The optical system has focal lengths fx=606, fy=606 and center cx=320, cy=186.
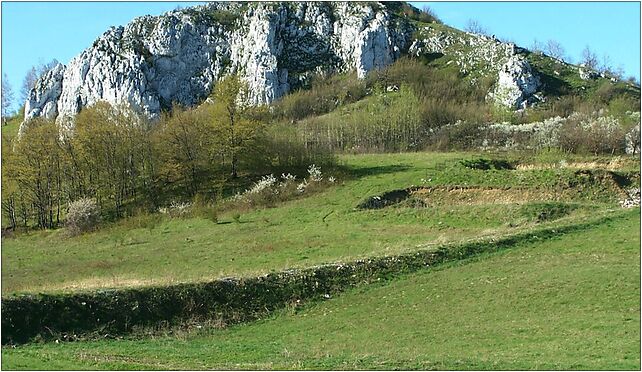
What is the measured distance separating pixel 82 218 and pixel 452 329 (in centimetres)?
4075

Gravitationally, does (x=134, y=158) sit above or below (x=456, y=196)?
above

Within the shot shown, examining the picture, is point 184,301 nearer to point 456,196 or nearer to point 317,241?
point 317,241

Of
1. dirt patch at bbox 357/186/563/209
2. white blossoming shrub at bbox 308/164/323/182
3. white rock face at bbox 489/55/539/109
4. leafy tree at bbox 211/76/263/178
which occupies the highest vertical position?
white rock face at bbox 489/55/539/109

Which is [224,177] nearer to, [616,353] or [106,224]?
[106,224]

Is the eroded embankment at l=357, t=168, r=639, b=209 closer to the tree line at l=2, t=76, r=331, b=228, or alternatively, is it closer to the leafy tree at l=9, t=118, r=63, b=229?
the tree line at l=2, t=76, r=331, b=228

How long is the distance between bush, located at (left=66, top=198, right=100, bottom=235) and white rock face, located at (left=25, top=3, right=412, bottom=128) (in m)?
112

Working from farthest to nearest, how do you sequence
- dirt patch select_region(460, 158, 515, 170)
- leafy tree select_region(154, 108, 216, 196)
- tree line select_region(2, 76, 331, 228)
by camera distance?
leafy tree select_region(154, 108, 216, 196)
tree line select_region(2, 76, 331, 228)
dirt patch select_region(460, 158, 515, 170)

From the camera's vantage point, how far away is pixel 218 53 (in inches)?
7126

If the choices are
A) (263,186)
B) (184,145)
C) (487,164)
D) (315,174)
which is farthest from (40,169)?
(487,164)

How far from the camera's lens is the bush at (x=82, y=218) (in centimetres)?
5178

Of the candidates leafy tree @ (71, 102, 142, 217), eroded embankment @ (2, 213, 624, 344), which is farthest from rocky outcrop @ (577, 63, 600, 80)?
eroded embankment @ (2, 213, 624, 344)

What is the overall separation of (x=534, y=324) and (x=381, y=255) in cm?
1030

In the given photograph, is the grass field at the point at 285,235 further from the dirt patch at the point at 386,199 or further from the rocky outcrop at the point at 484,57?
the rocky outcrop at the point at 484,57

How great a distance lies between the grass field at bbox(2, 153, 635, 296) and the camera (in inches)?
1211
